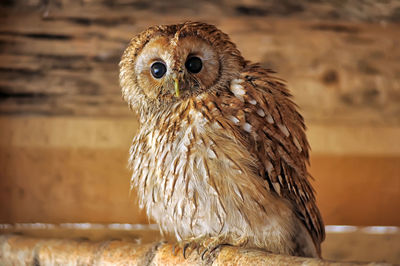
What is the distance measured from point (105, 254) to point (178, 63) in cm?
61

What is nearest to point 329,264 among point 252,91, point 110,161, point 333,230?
point 252,91

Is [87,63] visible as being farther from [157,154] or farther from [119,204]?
[157,154]

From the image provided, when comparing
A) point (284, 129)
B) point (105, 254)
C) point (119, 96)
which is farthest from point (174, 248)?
point (119, 96)

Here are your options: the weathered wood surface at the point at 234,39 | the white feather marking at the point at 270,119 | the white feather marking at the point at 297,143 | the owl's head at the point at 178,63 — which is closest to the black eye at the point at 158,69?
the owl's head at the point at 178,63

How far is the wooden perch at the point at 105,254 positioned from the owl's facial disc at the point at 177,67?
0.42 metres

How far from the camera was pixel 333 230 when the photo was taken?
204cm

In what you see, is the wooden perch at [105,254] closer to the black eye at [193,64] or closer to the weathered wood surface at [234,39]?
the black eye at [193,64]

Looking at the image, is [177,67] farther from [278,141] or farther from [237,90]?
[278,141]

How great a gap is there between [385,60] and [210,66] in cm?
106

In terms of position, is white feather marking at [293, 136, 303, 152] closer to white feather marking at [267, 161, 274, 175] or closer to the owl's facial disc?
white feather marking at [267, 161, 274, 175]

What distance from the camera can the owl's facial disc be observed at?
3.96ft

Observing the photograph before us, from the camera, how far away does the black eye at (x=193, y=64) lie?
1.25 metres

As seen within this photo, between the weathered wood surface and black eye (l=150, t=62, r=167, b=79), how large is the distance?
0.74m

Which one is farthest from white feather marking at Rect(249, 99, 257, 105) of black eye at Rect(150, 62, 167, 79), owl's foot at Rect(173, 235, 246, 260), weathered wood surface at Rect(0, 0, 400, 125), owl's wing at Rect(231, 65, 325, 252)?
weathered wood surface at Rect(0, 0, 400, 125)
